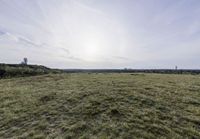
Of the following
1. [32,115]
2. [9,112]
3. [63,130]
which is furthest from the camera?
[9,112]

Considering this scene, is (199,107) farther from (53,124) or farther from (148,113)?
(53,124)

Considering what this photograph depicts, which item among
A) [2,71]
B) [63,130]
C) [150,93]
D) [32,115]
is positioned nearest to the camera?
[63,130]

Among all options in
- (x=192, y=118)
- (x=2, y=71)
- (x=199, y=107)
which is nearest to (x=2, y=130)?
(x=192, y=118)

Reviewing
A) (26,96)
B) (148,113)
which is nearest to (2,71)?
(26,96)

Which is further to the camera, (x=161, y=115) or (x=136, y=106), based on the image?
(x=136, y=106)

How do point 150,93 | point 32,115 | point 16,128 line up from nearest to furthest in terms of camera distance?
point 16,128, point 32,115, point 150,93

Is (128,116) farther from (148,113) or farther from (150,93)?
(150,93)

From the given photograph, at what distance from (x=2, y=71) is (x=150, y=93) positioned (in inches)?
989

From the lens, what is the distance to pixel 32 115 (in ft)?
28.0

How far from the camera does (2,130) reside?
7.35m

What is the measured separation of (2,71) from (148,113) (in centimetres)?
2706

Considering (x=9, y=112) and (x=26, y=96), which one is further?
(x=26, y=96)

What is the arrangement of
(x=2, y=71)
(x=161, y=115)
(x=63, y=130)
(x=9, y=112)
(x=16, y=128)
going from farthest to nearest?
(x=2, y=71) < (x=9, y=112) < (x=161, y=115) < (x=16, y=128) < (x=63, y=130)

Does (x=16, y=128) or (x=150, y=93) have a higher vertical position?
(x=150, y=93)
